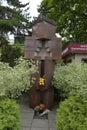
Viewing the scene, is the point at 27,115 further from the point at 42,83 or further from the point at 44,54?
the point at 44,54

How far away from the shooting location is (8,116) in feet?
20.3

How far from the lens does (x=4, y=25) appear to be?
72.6 feet

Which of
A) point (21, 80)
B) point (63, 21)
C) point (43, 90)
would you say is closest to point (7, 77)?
point (21, 80)

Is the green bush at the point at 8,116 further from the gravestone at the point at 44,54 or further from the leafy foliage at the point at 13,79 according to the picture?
the gravestone at the point at 44,54

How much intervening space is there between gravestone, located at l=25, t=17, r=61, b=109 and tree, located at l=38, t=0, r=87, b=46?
1217 cm

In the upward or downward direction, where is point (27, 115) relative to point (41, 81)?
downward

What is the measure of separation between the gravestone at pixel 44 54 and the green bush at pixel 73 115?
216 inches

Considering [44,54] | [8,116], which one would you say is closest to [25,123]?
[8,116]

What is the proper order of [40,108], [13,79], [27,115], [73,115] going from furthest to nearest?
[40,108]
[27,115]
[13,79]
[73,115]

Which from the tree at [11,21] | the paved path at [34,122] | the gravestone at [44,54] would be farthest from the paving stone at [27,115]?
the tree at [11,21]

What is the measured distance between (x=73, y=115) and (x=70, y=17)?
1883cm

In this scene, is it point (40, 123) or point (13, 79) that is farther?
point (40, 123)

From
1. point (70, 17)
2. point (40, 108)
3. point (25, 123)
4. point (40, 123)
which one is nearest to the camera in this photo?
point (25, 123)

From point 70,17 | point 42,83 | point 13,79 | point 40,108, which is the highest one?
point 70,17
